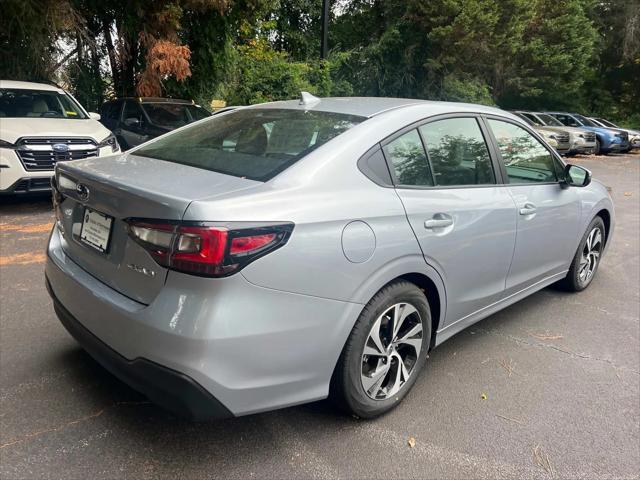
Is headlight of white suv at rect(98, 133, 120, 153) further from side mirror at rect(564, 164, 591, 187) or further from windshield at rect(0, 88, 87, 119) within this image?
side mirror at rect(564, 164, 591, 187)

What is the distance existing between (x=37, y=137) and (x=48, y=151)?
204mm

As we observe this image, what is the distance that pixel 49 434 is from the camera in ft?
7.98

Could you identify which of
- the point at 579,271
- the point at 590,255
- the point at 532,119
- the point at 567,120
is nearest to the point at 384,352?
the point at 579,271

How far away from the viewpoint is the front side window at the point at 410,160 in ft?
8.84

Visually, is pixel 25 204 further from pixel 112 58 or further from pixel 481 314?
pixel 112 58

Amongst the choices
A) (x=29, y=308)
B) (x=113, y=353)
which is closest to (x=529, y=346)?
(x=113, y=353)

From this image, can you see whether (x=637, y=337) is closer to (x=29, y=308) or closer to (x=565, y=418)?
(x=565, y=418)

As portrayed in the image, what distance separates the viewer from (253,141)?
2.79m

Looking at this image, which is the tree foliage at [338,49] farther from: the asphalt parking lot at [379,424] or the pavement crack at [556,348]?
the pavement crack at [556,348]

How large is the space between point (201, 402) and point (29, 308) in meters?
2.41

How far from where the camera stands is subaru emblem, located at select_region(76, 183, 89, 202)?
2.45 meters

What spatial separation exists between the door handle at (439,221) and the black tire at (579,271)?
209 cm

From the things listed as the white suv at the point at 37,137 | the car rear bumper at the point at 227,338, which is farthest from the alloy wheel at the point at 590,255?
the white suv at the point at 37,137

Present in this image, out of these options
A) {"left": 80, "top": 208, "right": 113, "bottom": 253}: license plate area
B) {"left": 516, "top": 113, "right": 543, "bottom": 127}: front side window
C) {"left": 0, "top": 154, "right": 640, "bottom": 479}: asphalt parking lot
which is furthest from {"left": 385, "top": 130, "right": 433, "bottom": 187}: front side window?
{"left": 516, "top": 113, "right": 543, "bottom": 127}: front side window
